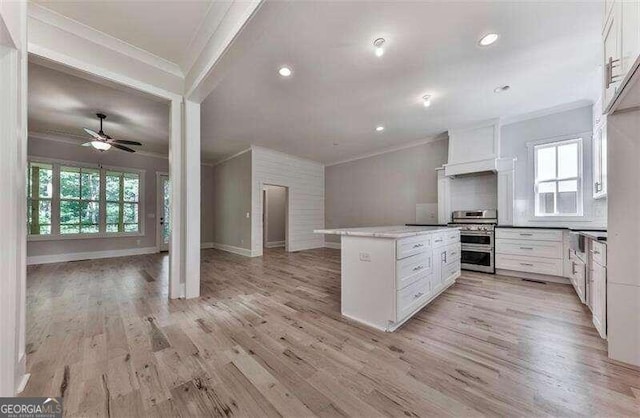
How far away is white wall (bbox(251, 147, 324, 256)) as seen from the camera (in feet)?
19.8

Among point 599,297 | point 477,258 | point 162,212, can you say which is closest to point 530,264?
point 477,258

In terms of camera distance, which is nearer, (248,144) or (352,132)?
(352,132)

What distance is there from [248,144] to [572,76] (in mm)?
5789

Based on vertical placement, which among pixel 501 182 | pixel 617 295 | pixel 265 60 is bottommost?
pixel 617 295

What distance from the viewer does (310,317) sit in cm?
240

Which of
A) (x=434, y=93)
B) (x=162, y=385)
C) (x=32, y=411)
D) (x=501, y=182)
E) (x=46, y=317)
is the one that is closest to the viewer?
(x=32, y=411)

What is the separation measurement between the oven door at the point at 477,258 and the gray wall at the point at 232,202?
190 inches

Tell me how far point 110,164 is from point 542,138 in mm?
9387

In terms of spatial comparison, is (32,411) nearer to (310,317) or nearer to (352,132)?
(310,317)

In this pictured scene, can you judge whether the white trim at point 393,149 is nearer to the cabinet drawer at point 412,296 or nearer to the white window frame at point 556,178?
the white window frame at point 556,178

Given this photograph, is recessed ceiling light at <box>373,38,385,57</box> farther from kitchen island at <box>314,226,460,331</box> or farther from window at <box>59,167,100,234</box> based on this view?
window at <box>59,167,100,234</box>

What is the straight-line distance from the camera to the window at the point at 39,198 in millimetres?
4965

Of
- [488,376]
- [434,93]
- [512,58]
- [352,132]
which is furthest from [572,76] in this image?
[488,376]

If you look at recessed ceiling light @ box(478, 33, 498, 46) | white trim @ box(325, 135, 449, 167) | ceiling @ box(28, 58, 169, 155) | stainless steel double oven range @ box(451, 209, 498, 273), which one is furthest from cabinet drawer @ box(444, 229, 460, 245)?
ceiling @ box(28, 58, 169, 155)
